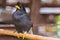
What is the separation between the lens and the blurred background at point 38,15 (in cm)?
403

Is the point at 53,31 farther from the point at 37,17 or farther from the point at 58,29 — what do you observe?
the point at 37,17

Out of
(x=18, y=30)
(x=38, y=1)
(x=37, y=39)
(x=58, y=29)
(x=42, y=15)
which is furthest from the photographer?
(x=58, y=29)

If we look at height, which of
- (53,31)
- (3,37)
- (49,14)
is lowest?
(53,31)

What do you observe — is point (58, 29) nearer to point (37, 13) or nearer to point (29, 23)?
point (37, 13)

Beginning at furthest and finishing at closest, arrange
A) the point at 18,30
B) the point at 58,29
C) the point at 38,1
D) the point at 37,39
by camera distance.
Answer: the point at 58,29, the point at 38,1, the point at 18,30, the point at 37,39

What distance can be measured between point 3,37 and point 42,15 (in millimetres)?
1865

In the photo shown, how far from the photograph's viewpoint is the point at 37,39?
85.5 inches

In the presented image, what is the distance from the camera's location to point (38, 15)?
13.5ft

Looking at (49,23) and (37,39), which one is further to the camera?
(49,23)

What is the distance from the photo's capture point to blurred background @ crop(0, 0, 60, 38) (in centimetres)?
403

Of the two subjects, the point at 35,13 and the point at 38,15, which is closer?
the point at 35,13

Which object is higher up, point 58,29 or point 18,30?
point 18,30

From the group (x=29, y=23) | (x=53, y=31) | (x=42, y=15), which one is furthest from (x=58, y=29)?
(x=29, y=23)

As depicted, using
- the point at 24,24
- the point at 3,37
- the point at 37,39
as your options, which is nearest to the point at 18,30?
the point at 24,24
